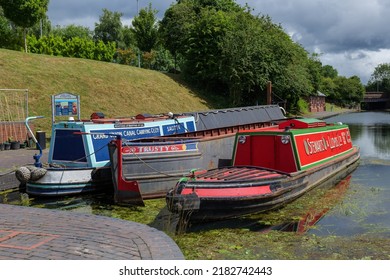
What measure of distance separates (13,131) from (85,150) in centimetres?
1066

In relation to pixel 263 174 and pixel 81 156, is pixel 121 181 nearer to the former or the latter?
pixel 81 156

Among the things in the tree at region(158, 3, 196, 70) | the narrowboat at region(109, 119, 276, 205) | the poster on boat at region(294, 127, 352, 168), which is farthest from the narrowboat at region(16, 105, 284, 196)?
the tree at region(158, 3, 196, 70)

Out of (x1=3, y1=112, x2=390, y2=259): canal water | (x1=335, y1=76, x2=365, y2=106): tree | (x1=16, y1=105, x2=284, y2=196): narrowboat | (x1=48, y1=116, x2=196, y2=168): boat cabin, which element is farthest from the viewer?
(x1=335, y1=76, x2=365, y2=106): tree

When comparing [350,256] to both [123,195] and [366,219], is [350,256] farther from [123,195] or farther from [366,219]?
[123,195]

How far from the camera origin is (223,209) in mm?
10266

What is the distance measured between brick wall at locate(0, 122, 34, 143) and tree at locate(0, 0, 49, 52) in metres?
17.8

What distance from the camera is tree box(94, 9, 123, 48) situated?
8175cm

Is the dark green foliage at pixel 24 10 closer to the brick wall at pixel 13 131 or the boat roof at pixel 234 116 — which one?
the brick wall at pixel 13 131

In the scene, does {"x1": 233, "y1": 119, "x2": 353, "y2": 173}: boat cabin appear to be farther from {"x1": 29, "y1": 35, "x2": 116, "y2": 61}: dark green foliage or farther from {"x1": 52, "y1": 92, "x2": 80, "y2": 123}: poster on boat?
{"x1": 29, "y1": 35, "x2": 116, "y2": 61}: dark green foliage

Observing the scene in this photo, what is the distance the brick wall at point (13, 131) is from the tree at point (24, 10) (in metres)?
17.8

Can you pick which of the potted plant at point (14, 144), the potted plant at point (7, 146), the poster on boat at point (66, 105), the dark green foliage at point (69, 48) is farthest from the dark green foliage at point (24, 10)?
the poster on boat at point (66, 105)

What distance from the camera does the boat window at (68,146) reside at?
14.3m

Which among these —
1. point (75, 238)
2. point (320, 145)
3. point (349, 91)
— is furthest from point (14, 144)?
point (349, 91)
